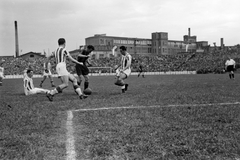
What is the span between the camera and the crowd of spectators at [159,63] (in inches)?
2181

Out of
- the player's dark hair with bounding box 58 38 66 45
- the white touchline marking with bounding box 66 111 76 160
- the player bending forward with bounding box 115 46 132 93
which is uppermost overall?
the player's dark hair with bounding box 58 38 66 45

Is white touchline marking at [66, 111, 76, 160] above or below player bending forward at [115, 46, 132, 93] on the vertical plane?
below

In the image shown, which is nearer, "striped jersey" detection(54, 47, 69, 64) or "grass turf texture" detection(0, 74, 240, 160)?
"grass turf texture" detection(0, 74, 240, 160)

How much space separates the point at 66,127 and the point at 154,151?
2.35 metres

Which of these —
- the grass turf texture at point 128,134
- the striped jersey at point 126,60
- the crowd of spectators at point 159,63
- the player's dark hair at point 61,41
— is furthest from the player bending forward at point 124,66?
the crowd of spectators at point 159,63

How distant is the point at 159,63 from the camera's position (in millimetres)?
64312

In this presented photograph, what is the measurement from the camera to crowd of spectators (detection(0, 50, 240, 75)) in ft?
182

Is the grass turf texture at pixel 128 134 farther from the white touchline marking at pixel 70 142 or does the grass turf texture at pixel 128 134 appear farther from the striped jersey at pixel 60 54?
the striped jersey at pixel 60 54

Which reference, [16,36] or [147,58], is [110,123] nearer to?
[147,58]

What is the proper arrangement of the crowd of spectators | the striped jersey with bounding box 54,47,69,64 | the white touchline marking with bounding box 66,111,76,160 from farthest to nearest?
the crowd of spectators, the striped jersey with bounding box 54,47,69,64, the white touchline marking with bounding box 66,111,76,160

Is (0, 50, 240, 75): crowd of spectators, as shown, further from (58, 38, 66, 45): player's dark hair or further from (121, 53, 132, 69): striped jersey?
(58, 38, 66, 45): player's dark hair

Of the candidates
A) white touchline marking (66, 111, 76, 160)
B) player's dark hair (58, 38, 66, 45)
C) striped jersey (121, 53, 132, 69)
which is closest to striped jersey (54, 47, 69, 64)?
player's dark hair (58, 38, 66, 45)

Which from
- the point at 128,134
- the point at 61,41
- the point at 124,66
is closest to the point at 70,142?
the point at 128,134

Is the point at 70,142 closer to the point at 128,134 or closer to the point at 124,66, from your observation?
the point at 128,134
